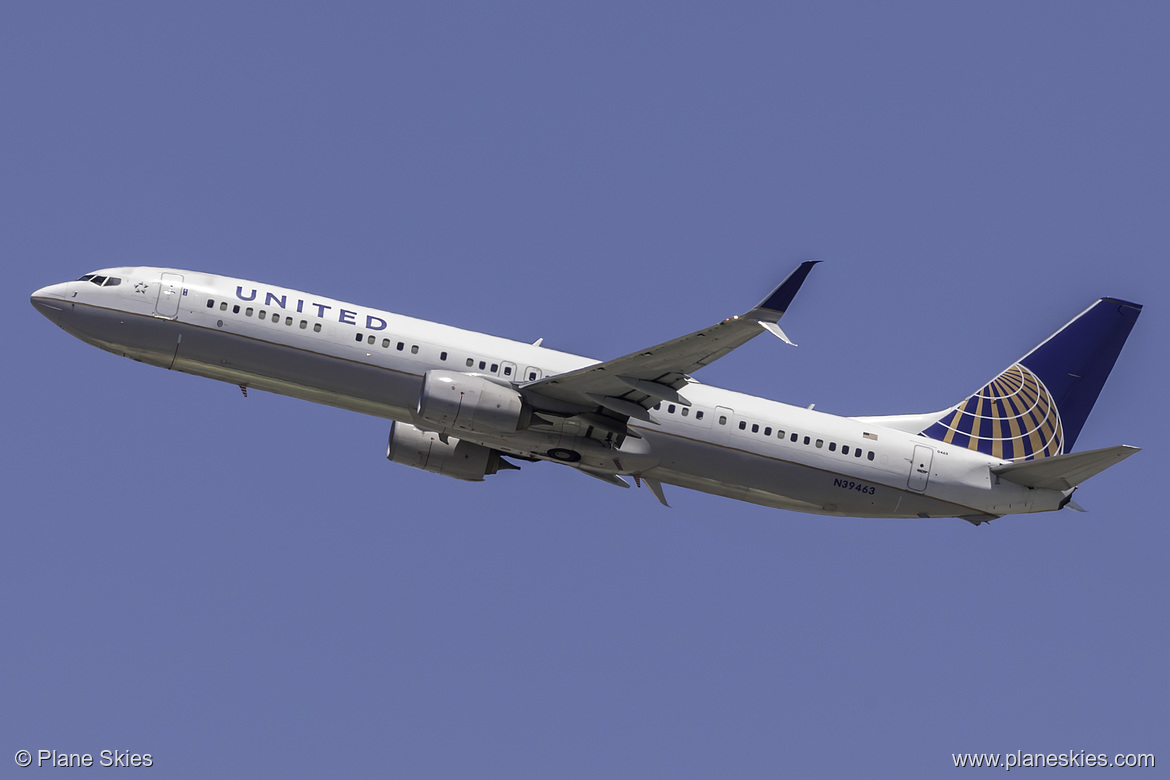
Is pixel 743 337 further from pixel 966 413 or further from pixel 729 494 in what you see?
pixel 966 413

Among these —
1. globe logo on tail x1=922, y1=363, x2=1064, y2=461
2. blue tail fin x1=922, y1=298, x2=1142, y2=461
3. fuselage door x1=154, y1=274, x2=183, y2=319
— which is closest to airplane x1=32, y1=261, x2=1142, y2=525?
fuselage door x1=154, y1=274, x2=183, y2=319

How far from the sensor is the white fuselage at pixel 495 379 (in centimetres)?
4203

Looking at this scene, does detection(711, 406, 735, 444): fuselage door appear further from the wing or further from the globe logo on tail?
the globe logo on tail

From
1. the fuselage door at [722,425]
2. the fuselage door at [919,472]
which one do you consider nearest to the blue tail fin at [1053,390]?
the fuselage door at [919,472]

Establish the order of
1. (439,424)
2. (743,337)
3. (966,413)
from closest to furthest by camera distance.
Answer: (743,337) < (439,424) < (966,413)

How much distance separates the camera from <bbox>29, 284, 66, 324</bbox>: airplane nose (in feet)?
140

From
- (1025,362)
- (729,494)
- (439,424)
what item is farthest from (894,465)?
(439,424)

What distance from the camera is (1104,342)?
4950 centimetres

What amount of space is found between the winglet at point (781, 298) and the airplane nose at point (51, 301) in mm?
20834

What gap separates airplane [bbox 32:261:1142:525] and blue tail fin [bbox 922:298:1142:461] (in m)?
2.52

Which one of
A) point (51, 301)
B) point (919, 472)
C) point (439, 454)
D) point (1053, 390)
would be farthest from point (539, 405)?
point (1053, 390)

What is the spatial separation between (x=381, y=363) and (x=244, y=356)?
402 centimetres

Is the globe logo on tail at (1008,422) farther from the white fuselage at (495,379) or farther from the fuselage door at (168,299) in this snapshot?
the fuselage door at (168,299)

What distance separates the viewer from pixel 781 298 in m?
36.6
